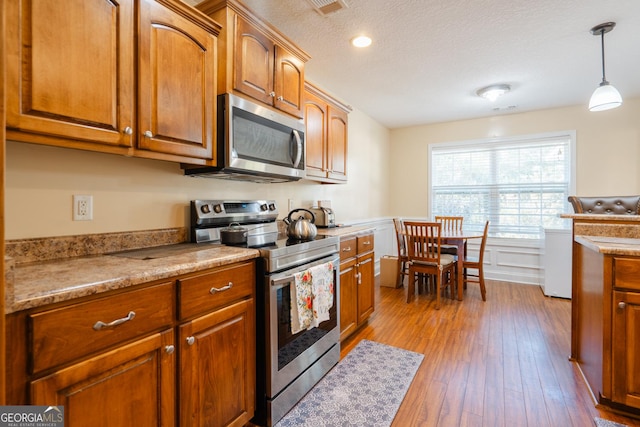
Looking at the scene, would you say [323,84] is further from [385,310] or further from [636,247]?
[636,247]

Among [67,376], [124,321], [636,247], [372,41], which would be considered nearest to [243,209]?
[124,321]

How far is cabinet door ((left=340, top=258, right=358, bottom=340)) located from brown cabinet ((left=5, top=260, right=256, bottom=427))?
983 millimetres

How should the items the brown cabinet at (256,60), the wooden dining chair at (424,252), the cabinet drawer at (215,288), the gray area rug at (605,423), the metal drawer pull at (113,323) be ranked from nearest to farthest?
1. the metal drawer pull at (113,323)
2. the cabinet drawer at (215,288)
3. the gray area rug at (605,423)
4. the brown cabinet at (256,60)
5. the wooden dining chair at (424,252)

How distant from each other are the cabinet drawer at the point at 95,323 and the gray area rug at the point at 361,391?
991 millimetres

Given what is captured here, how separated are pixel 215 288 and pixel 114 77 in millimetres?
991

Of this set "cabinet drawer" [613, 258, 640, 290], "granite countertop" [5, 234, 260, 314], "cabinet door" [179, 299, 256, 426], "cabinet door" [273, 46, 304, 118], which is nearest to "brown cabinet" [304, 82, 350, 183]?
"cabinet door" [273, 46, 304, 118]

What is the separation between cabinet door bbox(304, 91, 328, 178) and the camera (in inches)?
103

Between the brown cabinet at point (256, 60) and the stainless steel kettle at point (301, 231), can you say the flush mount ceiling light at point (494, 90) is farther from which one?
the stainless steel kettle at point (301, 231)

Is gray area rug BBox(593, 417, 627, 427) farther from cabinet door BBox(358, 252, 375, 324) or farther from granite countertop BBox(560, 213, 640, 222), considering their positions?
cabinet door BBox(358, 252, 375, 324)

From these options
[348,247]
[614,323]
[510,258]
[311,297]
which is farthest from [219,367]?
[510,258]

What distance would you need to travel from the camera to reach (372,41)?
2.49 m

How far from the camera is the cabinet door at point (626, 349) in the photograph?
162 centimetres

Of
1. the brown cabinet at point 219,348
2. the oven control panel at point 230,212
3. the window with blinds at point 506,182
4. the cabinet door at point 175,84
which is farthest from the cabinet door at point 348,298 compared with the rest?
the window with blinds at point 506,182

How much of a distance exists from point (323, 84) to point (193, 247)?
250 centimetres
